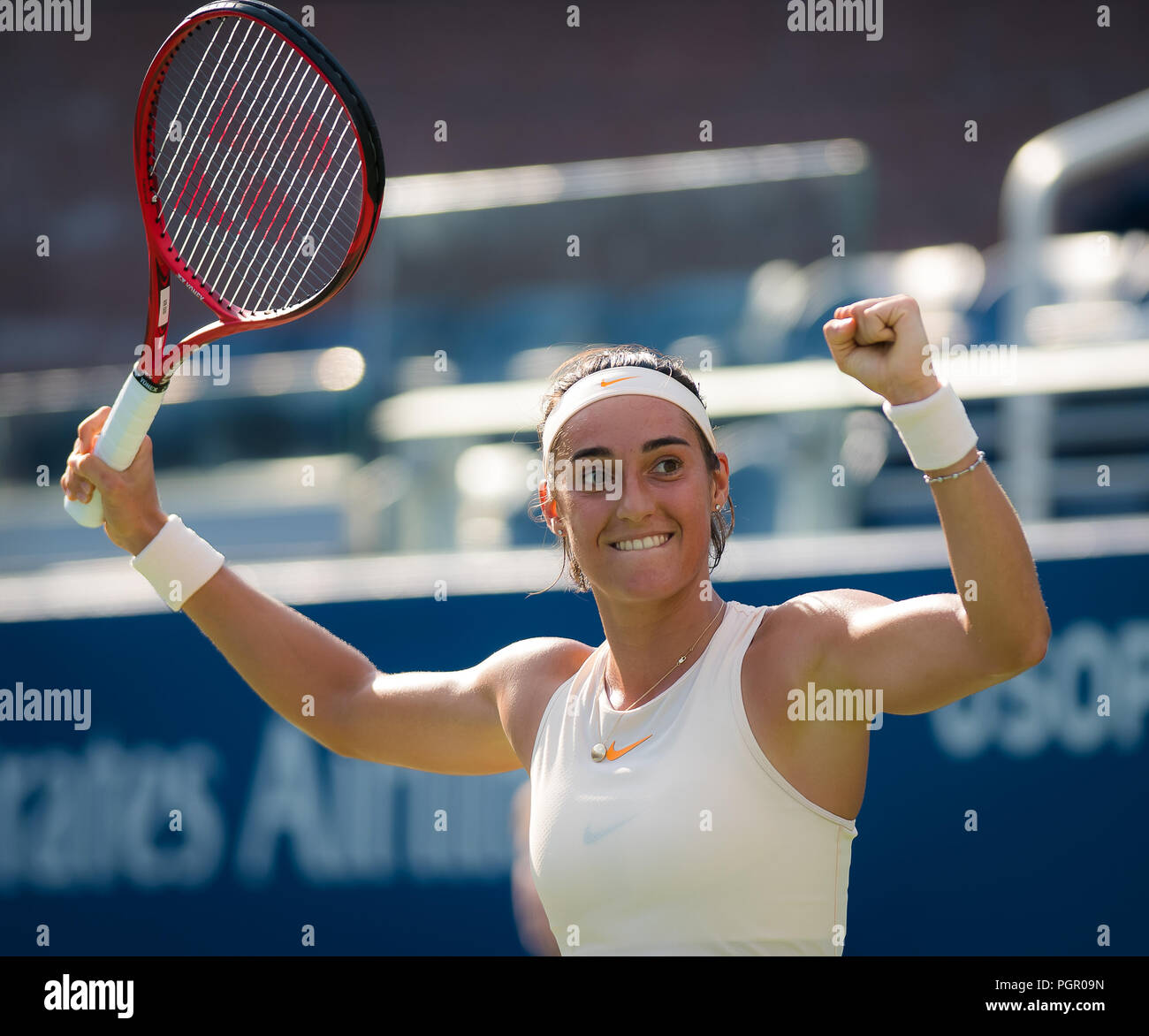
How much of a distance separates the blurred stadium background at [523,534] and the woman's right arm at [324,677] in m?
1.56

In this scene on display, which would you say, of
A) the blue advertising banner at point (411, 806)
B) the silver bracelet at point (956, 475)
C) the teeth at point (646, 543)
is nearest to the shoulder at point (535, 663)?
the teeth at point (646, 543)

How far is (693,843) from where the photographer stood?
174 centimetres

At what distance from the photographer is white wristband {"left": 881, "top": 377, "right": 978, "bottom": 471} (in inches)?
60.5

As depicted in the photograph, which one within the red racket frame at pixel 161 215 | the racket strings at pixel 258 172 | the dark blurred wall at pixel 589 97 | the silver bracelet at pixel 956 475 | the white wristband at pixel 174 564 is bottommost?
the silver bracelet at pixel 956 475

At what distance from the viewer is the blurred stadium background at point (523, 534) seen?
364 cm

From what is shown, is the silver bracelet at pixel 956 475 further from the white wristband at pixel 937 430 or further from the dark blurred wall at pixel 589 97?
the dark blurred wall at pixel 589 97

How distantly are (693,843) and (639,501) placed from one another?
0.47m

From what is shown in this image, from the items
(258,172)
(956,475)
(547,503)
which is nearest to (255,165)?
(258,172)

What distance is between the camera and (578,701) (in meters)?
1.99

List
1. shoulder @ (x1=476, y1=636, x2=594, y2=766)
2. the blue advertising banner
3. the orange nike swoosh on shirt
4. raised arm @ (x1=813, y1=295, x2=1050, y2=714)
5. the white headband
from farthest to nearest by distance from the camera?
the blue advertising banner
shoulder @ (x1=476, y1=636, x2=594, y2=766)
the white headband
the orange nike swoosh on shirt
raised arm @ (x1=813, y1=295, x2=1050, y2=714)

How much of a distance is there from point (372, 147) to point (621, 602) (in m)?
0.79

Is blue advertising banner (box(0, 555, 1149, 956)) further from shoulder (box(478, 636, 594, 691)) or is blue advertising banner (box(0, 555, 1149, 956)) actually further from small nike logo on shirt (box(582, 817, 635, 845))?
small nike logo on shirt (box(582, 817, 635, 845))

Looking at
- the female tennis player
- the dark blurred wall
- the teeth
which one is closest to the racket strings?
the female tennis player

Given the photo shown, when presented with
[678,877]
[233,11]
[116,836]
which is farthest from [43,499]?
[678,877]
